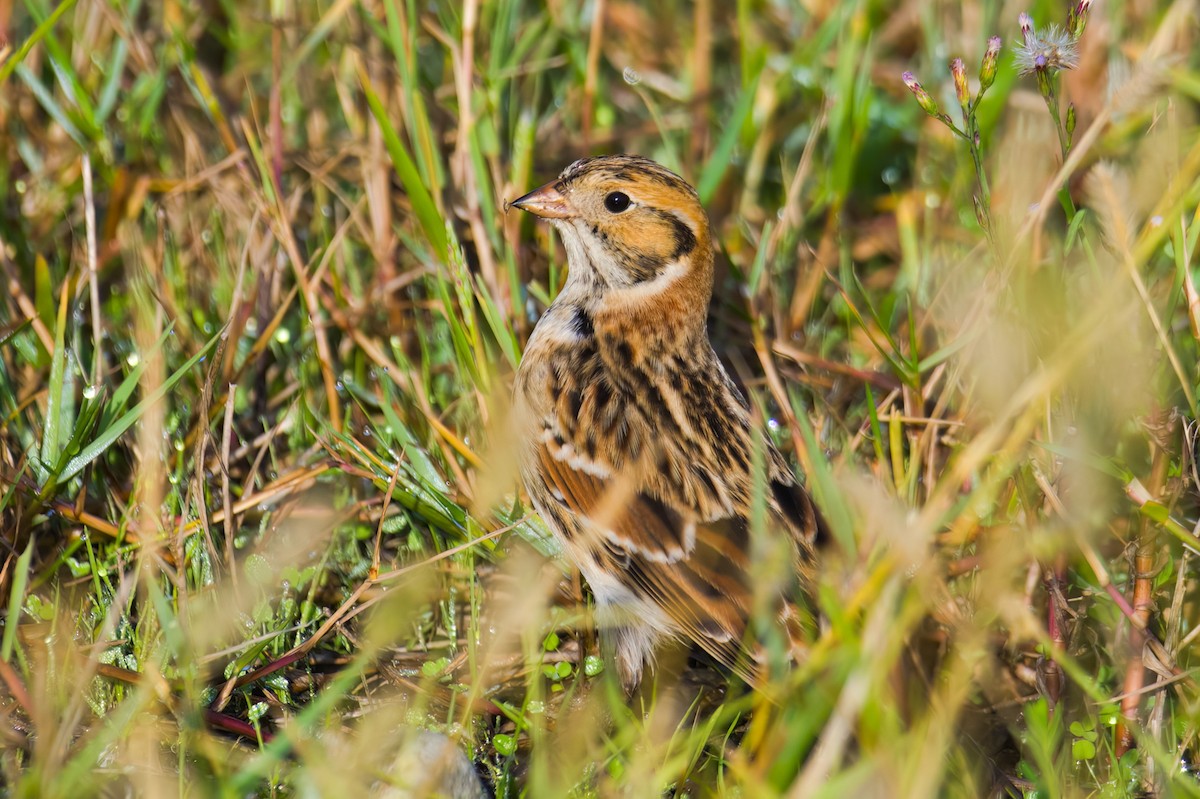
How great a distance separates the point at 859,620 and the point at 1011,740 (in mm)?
974

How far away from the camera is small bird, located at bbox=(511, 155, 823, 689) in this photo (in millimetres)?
3246

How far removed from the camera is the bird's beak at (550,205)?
12.8 feet

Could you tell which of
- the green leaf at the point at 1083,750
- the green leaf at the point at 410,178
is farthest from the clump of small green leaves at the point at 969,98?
the green leaf at the point at 410,178

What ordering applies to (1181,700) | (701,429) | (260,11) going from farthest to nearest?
(260,11), (701,429), (1181,700)

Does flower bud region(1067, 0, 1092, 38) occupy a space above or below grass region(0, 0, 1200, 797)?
above

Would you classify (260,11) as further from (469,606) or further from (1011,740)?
(1011,740)

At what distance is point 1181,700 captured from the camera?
3238 millimetres

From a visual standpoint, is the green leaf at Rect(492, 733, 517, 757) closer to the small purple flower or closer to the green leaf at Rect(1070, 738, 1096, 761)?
the green leaf at Rect(1070, 738, 1096, 761)

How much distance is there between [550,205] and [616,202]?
21 cm

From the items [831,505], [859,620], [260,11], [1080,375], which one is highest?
[260,11]

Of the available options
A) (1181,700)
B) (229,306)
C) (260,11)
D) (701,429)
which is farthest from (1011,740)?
(260,11)

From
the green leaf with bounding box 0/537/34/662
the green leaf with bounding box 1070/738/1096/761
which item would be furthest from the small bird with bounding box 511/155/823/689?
the green leaf with bounding box 0/537/34/662

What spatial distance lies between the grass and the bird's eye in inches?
18.8

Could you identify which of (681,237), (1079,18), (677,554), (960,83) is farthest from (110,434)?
(1079,18)
